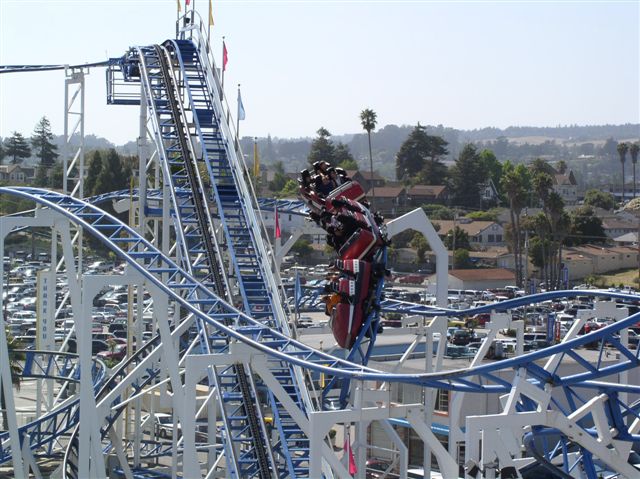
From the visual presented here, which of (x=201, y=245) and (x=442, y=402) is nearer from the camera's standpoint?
(x=201, y=245)

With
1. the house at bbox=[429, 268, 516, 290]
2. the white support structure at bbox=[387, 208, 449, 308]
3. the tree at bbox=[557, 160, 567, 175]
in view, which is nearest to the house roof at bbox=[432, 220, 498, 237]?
the house at bbox=[429, 268, 516, 290]

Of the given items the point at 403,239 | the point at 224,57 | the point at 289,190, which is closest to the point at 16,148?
the point at 289,190

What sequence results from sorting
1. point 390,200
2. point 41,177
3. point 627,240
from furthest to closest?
point 390,200 → point 41,177 → point 627,240

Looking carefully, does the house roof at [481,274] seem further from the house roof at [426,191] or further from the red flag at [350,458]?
the red flag at [350,458]

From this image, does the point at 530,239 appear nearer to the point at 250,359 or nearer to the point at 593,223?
the point at 593,223

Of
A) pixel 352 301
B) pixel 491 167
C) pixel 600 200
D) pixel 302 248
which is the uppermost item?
pixel 491 167

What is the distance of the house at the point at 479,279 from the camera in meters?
70.8

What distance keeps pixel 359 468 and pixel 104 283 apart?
20.4 feet

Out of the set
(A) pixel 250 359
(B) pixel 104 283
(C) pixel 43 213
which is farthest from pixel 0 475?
(A) pixel 250 359

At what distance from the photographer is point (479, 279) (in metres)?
71.1

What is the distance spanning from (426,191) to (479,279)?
3468 cm

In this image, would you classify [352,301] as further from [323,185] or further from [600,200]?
[600,200]

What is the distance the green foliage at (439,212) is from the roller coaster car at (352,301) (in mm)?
68938

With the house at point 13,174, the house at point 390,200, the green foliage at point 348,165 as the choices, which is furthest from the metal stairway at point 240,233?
the green foliage at point 348,165
